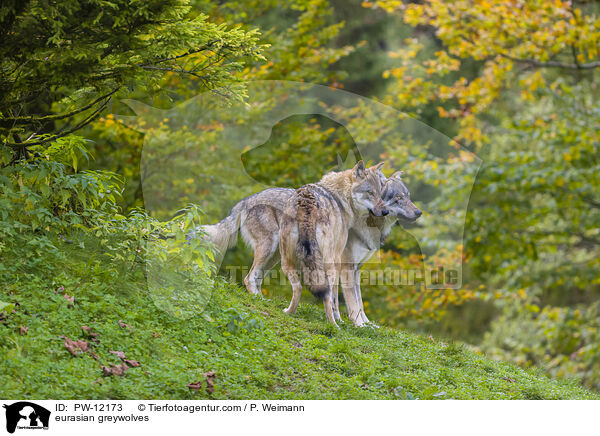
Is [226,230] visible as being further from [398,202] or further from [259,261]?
[398,202]

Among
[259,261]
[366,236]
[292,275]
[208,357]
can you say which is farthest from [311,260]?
[208,357]

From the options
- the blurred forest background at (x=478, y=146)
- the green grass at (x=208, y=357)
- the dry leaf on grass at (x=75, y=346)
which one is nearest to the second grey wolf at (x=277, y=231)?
the green grass at (x=208, y=357)

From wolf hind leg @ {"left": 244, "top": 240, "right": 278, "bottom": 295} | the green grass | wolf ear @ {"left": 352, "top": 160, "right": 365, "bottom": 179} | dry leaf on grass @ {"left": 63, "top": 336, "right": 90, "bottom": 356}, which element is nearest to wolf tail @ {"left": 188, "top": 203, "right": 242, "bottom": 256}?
wolf hind leg @ {"left": 244, "top": 240, "right": 278, "bottom": 295}

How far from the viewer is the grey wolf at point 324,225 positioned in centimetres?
726

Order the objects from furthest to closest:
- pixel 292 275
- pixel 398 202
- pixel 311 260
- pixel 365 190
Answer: pixel 398 202 < pixel 365 190 < pixel 292 275 < pixel 311 260

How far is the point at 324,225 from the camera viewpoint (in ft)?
25.2

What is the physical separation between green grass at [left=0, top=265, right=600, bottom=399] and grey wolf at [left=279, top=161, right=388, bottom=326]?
596 mm

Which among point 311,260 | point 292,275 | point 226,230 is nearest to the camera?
point 311,260

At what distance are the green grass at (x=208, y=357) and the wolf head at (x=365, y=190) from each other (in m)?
1.87

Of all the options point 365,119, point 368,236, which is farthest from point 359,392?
point 365,119

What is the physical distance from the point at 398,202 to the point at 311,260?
6.98ft

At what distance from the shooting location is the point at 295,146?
1355cm

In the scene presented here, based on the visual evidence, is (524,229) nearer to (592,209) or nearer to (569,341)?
(592,209)

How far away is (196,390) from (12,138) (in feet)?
12.4
